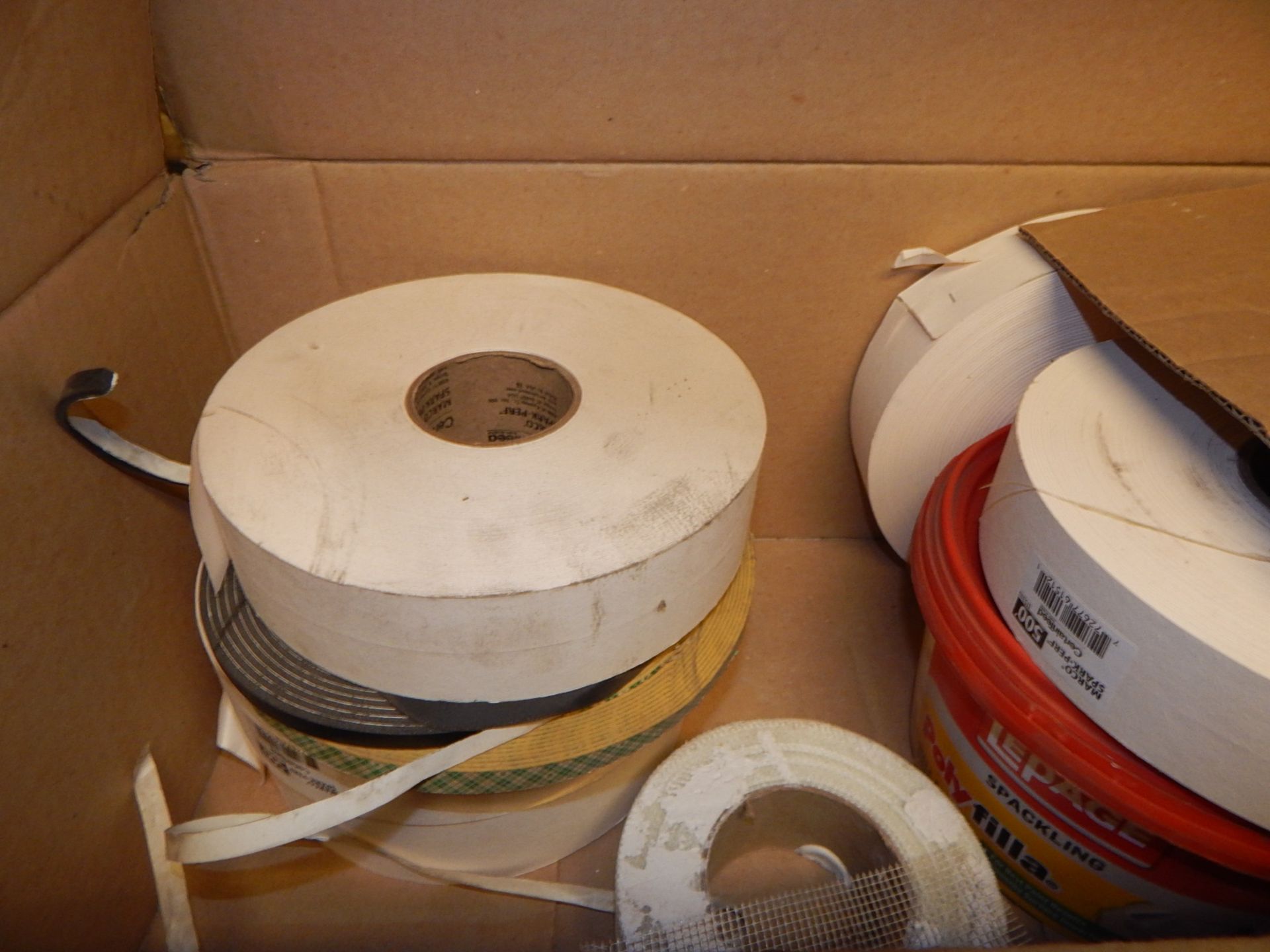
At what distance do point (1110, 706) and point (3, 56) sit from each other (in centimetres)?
78

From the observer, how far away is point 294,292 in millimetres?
809

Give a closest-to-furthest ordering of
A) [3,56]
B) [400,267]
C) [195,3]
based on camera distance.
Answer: [3,56] < [195,3] < [400,267]

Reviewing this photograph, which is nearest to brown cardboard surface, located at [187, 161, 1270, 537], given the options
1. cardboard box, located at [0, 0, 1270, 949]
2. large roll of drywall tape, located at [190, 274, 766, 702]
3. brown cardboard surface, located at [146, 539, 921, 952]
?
cardboard box, located at [0, 0, 1270, 949]

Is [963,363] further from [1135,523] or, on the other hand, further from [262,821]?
[262,821]

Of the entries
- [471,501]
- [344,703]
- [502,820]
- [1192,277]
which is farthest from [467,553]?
[1192,277]

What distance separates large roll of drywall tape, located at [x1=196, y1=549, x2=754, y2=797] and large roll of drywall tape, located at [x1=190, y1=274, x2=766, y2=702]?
6 centimetres

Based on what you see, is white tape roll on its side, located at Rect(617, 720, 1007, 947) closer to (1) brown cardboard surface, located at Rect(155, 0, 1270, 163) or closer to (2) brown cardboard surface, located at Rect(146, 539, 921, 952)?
(2) brown cardboard surface, located at Rect(146, 539, 921, 952)

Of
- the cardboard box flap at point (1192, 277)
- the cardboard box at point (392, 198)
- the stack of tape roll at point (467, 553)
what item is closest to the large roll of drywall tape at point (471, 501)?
the stack of tape roll at point (467, 553)

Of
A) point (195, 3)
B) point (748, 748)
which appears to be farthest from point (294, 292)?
point (748, 748)

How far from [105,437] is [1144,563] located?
687 millimetres

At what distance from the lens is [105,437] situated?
60 cm

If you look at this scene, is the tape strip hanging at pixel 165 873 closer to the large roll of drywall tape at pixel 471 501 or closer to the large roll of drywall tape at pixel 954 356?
the large roll of drywall tape at pixel 471 501

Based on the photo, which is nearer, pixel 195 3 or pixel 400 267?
pixel 195 3

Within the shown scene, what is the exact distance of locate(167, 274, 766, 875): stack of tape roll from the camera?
495 millimetres
